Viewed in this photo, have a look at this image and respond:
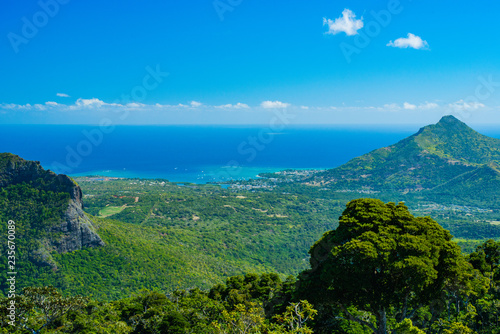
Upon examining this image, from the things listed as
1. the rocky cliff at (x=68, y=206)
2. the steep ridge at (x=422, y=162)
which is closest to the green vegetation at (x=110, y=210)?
the rocky cliff at (x=68, y=206)

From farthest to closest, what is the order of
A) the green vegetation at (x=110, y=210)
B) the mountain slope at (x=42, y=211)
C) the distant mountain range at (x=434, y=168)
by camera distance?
1. the distant mountain range at (x=434, y=168)
2. the green vegetation at (x=110, y=210)
3. the mountain slope at (x=42, y=211)

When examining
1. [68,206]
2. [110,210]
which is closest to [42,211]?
[68,206]

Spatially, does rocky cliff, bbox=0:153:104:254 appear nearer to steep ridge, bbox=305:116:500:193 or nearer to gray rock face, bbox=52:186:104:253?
gray rock face, bbox=52:186:104:253

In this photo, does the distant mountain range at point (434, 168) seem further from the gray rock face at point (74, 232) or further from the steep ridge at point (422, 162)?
the gray rock face at point (74, 232)

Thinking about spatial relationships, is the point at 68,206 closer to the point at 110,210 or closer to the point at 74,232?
the point at 74,232

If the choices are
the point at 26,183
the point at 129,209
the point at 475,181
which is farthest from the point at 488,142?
the point at 26,183

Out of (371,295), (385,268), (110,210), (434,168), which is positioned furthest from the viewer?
(434,168)

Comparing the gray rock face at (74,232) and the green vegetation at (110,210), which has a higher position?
the gray rock face at (74,232)
